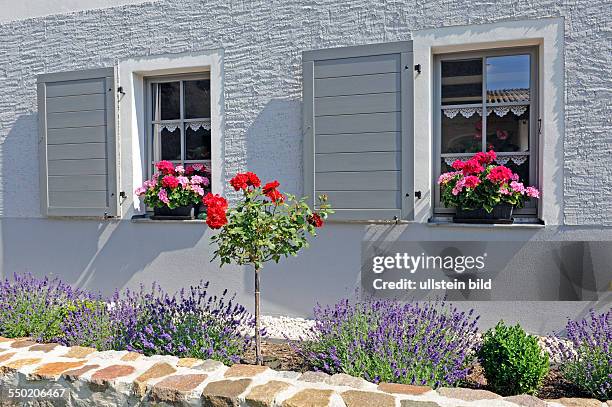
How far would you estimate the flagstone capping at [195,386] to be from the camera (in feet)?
8.30

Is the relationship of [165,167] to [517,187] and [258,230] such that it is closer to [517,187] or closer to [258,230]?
[258,230]

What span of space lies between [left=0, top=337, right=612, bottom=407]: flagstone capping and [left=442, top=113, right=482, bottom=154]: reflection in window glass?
277 cm

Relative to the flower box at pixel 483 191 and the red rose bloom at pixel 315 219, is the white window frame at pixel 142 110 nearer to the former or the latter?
the red rose bloom at pixel 315 219

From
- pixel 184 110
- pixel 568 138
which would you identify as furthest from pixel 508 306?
pixel 184 110

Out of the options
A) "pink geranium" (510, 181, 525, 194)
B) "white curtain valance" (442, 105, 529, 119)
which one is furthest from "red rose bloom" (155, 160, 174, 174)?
"pink geranium" (510, 181, 525, 194)

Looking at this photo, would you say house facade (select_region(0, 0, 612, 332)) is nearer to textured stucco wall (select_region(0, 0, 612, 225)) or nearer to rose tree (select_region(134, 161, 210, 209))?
textured stucco wall (select_region(0, 0, 612, 225))

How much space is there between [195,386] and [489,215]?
9.65ft

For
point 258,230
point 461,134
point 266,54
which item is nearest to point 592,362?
point 258,230

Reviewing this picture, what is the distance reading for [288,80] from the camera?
5258mm

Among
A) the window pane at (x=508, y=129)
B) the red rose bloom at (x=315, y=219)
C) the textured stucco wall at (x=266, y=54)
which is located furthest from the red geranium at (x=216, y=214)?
the window pane at (x=508, y=129)

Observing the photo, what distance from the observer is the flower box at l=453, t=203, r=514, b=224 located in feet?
15.3

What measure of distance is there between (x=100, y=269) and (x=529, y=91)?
4.56m

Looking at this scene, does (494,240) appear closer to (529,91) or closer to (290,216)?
(529,91)

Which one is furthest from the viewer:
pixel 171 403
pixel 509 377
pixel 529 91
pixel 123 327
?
pixel 529 91
